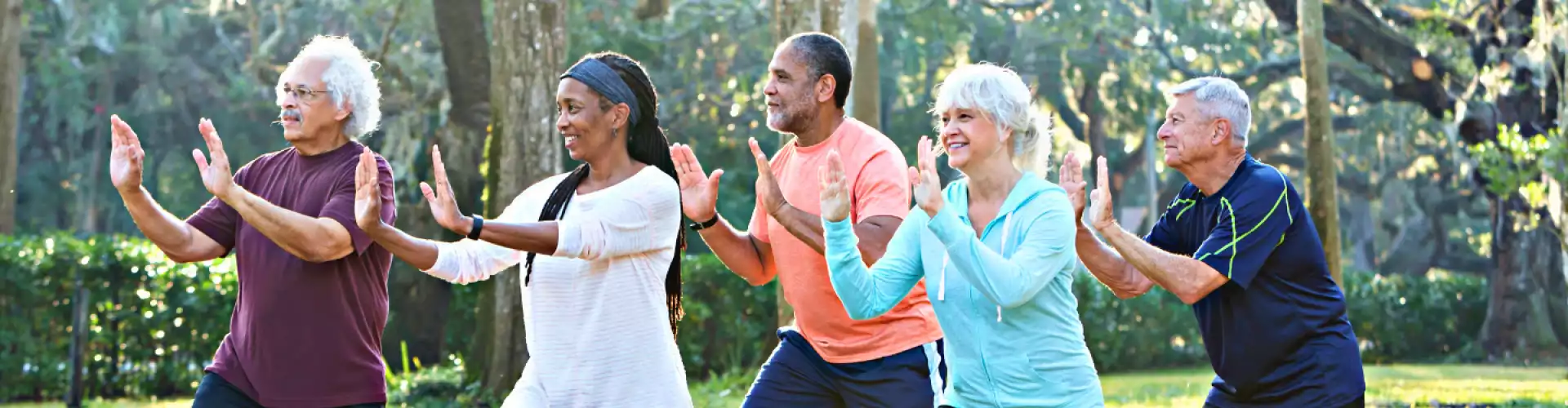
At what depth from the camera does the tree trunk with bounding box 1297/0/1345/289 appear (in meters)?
14.0

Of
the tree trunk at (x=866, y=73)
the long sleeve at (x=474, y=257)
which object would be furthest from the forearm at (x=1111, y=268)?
the tree trunk at (x=866, y=73)

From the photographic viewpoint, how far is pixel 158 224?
5.14 metres

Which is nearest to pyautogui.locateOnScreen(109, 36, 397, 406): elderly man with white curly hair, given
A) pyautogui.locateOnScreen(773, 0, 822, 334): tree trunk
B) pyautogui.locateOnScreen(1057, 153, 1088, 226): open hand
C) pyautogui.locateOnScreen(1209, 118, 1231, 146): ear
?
pyautogui.locateOnScreen(1057, 153, 1088, 226): open hand

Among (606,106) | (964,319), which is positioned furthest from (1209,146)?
(606,106)

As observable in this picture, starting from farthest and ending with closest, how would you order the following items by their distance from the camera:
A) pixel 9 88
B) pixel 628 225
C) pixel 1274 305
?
1. pixel 9 88
2. pixel 1274 305
3. pixel 628 225

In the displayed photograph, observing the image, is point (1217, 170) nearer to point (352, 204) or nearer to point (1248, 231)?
point (1248, 231)

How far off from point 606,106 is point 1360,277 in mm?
24275

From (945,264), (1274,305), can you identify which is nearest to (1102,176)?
(945,264)

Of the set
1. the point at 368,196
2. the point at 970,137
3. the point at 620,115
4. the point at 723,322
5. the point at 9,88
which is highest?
the point at 9,88

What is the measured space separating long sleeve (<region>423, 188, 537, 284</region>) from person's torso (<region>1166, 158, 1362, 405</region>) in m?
2.18

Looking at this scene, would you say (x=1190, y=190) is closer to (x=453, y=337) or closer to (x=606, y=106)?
(x=606, y=106)

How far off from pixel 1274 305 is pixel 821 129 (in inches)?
60.4

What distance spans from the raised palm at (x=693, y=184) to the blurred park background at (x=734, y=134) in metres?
5.89

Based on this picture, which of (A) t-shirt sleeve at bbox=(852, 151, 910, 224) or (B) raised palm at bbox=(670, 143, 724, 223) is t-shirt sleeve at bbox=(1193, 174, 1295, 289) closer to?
(A) t-shirt sleeve at bbox=(852, 151, 910, 224)
